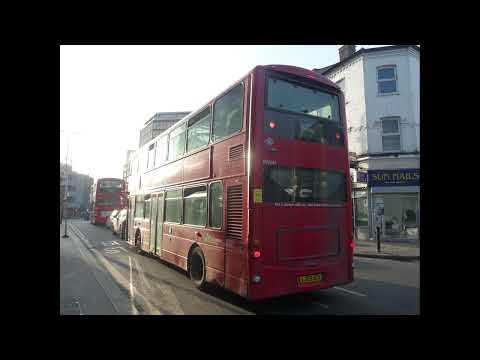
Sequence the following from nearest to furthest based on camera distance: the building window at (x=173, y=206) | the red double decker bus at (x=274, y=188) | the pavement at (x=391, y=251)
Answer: the red double decker bus at (x=274, y=188), the building window at (x=173, y=206), the pavement at (x=391, y=251)

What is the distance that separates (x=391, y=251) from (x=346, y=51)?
42.9 ft

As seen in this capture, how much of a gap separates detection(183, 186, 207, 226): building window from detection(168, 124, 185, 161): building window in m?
1.42

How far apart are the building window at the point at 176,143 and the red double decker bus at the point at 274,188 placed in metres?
1.58

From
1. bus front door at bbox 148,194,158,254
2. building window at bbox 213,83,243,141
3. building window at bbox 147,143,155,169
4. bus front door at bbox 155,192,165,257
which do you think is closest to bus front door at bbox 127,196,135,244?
building window at bbox 147,143,155,169

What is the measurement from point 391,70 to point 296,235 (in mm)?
15484

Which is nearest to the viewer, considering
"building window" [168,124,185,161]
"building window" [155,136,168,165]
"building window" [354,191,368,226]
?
"building window" [168,124,185,161]

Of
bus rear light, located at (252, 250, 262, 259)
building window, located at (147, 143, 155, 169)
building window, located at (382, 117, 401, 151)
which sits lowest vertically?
bus rear light, located at (252, 250, 262, 259)

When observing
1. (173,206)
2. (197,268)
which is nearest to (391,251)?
(197,268)

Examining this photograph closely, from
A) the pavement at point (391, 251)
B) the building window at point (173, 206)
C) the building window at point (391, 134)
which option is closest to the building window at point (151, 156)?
the building window at point (173, 206)

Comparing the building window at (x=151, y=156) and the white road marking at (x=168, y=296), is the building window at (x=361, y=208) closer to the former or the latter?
the building window at (x=151, y=156)

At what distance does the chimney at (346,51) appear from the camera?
1904 centimetres

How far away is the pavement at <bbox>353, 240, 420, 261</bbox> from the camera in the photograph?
38.2 ft

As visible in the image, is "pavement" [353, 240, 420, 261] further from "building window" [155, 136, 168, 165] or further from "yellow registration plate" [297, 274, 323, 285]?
"building window" [155, 136, 168, 165]
